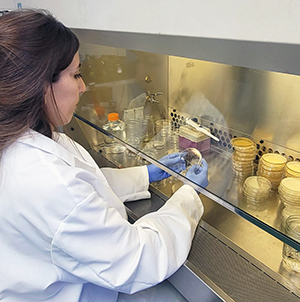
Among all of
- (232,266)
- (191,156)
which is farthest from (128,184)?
(232,266)

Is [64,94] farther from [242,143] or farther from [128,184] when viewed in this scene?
[242,143]

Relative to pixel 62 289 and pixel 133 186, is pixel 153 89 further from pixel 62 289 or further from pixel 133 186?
pixel 62 289

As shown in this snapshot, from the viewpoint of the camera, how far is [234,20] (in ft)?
1.75

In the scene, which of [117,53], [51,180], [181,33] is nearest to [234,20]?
[181,33]

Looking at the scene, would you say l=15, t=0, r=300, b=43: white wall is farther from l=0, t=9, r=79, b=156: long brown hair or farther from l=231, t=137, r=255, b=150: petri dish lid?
l=231, t=137, r=255, b=150: petri dish lid

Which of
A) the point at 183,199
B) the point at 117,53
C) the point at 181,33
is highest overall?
the point at 181,33

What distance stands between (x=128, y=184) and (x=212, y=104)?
48 centimetres

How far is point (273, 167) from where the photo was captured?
89cm

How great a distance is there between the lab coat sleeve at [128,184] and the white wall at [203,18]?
0.57 m

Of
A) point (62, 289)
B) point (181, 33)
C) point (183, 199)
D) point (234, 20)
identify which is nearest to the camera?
point (234, 20)

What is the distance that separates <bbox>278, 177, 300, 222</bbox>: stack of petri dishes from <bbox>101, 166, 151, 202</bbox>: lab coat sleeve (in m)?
0.52

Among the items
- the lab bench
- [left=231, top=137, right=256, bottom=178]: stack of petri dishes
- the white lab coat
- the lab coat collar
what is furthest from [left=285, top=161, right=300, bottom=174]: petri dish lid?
the lab coat collar

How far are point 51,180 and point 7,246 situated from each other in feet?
0.73

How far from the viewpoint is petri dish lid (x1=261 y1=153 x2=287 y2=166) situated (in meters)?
0.89
